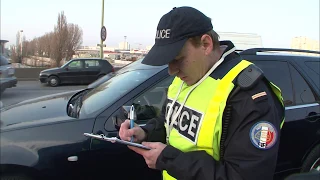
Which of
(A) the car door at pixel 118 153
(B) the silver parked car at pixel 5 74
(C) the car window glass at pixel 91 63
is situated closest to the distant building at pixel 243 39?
(A) the car door at pixel 118 153

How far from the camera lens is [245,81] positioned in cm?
116

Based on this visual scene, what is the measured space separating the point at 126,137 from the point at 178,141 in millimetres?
268

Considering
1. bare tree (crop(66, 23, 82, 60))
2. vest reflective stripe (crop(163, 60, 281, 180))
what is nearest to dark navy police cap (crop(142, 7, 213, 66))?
vest reflective stripe (crop(163, 60, 281, 180))

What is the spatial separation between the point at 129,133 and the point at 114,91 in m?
1.43

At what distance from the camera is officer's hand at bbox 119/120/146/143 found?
1.45 metres

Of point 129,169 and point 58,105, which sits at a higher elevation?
point 58,105

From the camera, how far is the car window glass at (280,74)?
9.94ft

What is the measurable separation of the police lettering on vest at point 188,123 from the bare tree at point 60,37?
107 feet

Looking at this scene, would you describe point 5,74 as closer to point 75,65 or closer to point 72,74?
point 72,74

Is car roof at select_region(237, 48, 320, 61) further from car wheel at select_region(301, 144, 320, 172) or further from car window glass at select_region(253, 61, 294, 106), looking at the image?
car wheel at select_region(301, 144, 320, 172)

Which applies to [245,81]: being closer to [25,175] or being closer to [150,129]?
[150,129]

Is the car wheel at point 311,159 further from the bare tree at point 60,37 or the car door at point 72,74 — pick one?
the bare tree at point 60,37

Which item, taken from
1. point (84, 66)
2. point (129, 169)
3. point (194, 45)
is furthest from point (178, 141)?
point (84, 66)

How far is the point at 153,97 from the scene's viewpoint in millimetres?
2688
